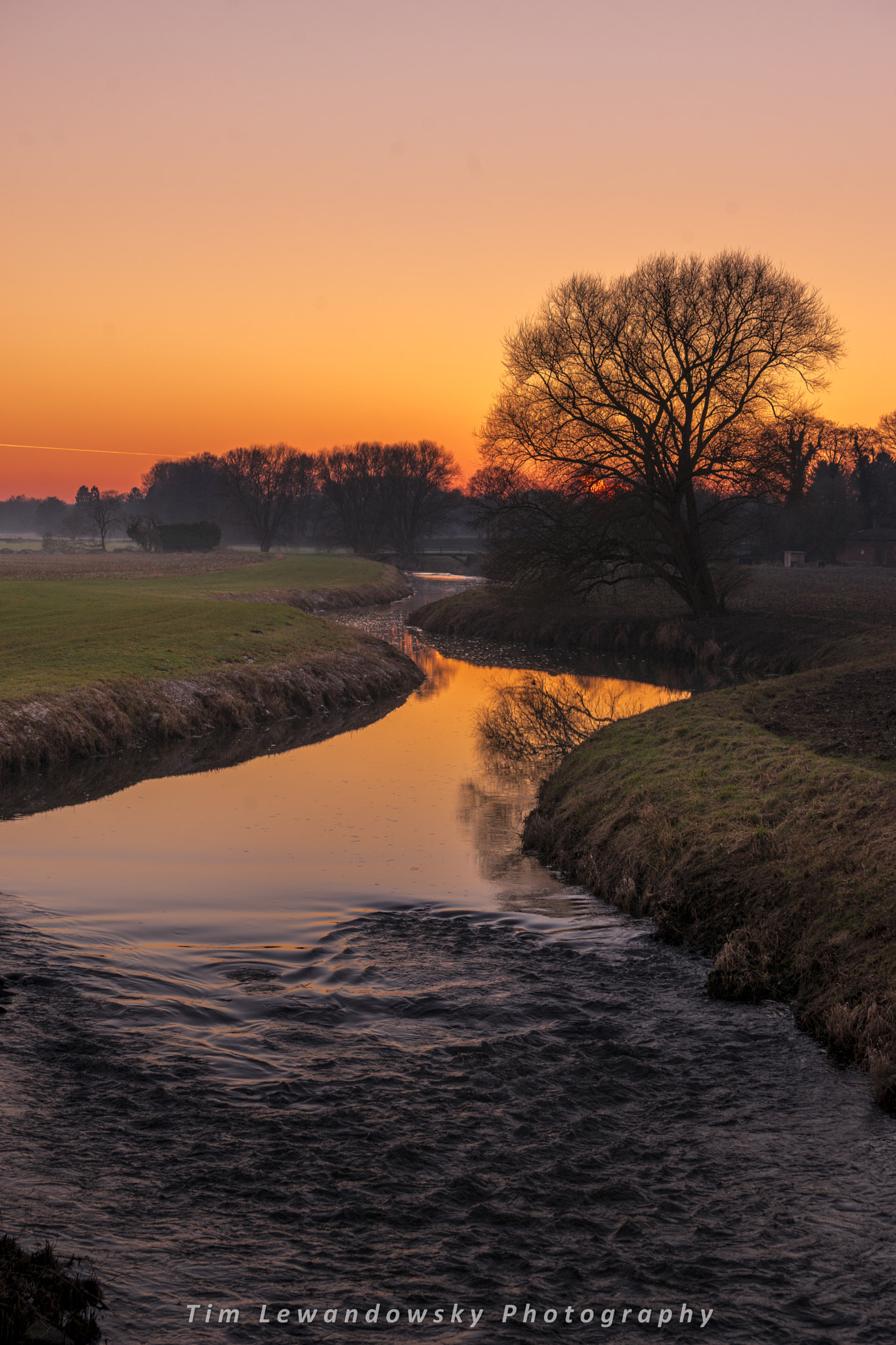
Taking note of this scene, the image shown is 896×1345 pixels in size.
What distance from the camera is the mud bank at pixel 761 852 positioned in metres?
8.26

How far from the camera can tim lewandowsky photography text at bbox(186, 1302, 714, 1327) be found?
4777mm

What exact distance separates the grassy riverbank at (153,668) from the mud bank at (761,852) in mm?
10126

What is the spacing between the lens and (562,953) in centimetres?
986

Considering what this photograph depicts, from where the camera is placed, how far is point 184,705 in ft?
78.4

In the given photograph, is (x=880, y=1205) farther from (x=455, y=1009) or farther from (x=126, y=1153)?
(x=126, y=1153)

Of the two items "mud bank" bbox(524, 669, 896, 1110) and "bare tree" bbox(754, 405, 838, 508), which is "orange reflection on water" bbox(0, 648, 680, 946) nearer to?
"mud bank" bbox(524, 669, 896, 1110)

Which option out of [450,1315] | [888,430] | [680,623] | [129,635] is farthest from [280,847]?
[888,430]

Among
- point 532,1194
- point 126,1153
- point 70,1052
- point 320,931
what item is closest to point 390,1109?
point 532,1194

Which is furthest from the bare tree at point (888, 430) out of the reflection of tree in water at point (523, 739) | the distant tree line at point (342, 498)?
the reflection of tree in water at point (523, 739)

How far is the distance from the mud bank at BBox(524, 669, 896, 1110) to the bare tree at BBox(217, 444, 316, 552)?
11523 cm

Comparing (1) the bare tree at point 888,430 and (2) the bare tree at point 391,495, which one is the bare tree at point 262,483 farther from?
(1) the bare tree at point 888,430

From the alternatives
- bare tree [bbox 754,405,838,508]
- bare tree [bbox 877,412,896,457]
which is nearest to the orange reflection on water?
bare tree [bbox 754,405,838,508]

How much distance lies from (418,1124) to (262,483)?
129131 mm

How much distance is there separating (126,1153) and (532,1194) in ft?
8.29
